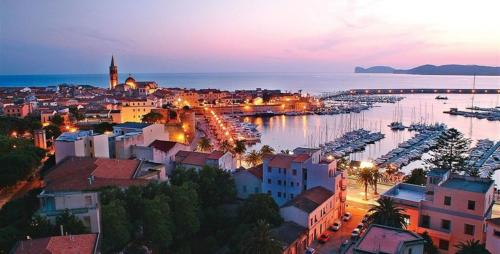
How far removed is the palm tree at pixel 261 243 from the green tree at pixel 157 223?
3.75 metres

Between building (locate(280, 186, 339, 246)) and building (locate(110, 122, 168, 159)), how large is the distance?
1360 cm

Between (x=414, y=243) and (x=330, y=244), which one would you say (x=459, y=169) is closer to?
(x=330, y=244)

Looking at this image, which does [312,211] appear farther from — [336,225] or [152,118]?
[152,118]

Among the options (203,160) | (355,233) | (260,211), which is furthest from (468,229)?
(203,160)

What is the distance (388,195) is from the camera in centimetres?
1900

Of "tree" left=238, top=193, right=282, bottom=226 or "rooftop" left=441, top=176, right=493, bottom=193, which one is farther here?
"tree" left=238, top=193, right=282, bottom=226

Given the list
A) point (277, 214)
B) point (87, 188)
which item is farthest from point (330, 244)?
point (87, 188)

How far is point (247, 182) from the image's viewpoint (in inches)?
977

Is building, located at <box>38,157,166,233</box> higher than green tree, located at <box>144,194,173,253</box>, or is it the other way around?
building, located at <box>38,157,166,233</box>

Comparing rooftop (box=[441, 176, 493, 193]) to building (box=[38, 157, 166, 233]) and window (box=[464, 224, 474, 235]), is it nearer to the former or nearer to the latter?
window (box=[464, 224, 474, 235])

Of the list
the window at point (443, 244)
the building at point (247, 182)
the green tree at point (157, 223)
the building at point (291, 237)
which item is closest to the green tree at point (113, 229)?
the green tree at point (157, 223)

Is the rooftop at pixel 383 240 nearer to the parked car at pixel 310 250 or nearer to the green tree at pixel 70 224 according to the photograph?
the parked car at pixel 310 250

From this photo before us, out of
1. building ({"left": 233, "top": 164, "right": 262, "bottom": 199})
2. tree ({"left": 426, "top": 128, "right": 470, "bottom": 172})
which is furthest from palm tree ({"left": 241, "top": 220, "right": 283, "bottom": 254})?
tree ({"left": 426, "top": 128, "right": 470, "bottom": 172})

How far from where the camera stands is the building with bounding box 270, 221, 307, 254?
57.1 ft
